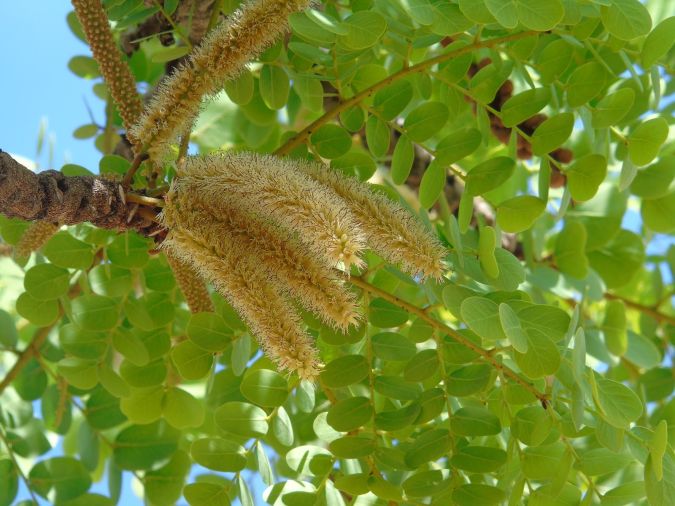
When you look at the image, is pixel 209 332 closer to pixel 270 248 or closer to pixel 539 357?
pixel 270 248

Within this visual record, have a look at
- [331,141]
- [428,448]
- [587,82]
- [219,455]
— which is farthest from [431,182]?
[219,455]

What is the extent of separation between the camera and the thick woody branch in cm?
89

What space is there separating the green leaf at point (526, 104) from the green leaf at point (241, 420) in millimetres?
540

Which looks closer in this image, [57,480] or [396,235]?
[396,235]

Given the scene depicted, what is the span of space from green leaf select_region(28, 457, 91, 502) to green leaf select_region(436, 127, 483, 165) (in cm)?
77

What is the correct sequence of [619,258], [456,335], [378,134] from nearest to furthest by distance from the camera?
[456,335] < [378,134] < [619,258]

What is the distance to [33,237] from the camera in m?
1.15

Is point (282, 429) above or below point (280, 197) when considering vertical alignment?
below

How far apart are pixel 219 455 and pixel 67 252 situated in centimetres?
39

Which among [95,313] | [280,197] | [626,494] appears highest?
[95,313]

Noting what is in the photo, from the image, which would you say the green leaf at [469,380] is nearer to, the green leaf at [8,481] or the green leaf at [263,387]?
the green leaf at [263,387]

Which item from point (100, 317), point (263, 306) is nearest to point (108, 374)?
point (100, 317)

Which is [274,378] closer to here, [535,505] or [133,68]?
[535,505]

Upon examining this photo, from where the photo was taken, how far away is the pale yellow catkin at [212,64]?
0.92 m
